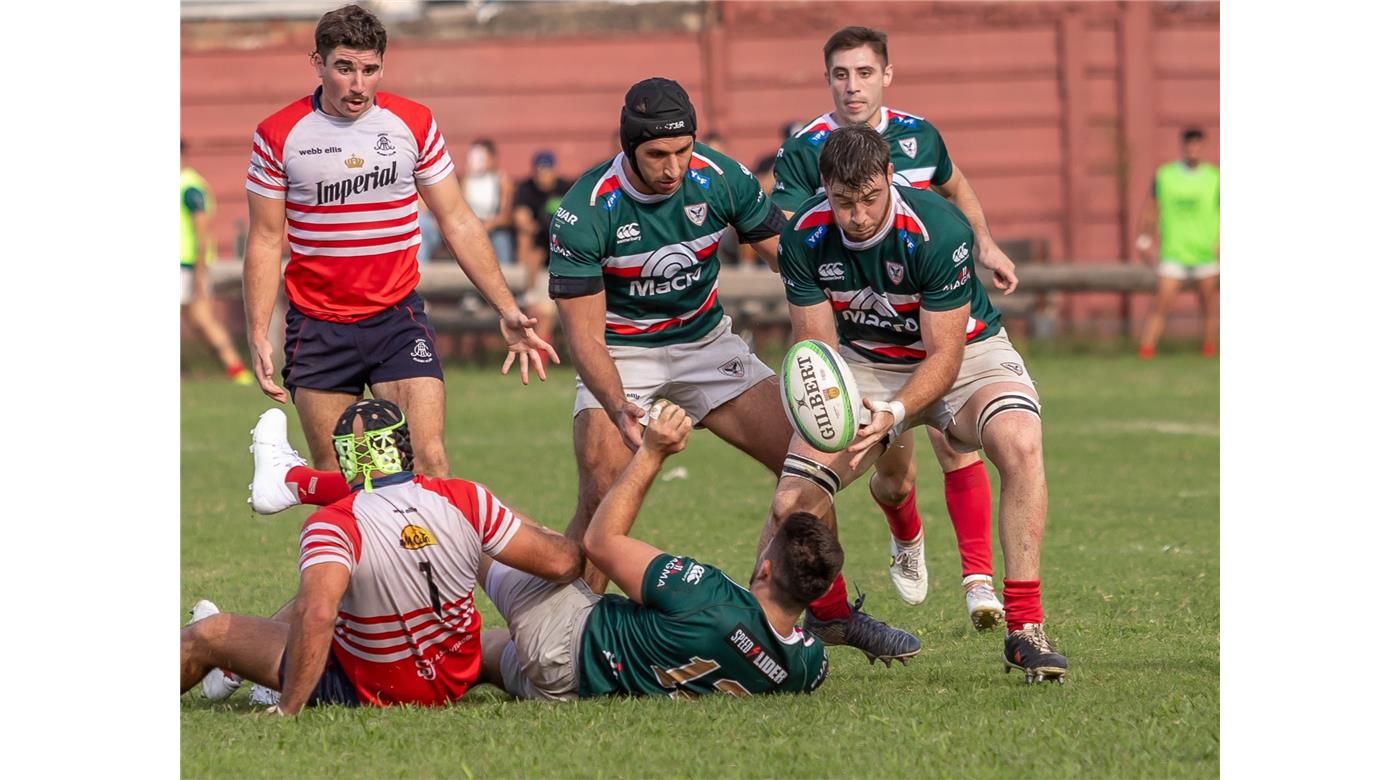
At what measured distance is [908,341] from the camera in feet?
24.3

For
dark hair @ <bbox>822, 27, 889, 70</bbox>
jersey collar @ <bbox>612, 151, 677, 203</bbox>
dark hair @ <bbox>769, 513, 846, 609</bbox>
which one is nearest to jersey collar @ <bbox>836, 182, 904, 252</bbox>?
jersey collar @ <bbox>612, 151, 677, 203</bbox>

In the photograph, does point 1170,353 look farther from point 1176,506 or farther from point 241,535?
point 241,535

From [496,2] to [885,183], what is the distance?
1773cm

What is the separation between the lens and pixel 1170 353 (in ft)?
70.5

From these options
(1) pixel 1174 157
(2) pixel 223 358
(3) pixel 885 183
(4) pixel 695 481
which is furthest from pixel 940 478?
(1) pixel 1174 157

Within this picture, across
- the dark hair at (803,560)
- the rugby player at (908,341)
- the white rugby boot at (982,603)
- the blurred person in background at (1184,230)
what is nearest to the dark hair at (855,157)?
the rugby player at (908,341)

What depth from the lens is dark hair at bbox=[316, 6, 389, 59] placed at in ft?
23.8

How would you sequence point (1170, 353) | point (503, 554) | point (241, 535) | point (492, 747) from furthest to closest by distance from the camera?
point (1170, 353)
point (241, 535)
point (503, 554)
point (492, 747)

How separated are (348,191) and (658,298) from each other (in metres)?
1.37

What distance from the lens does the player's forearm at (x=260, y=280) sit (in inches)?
302

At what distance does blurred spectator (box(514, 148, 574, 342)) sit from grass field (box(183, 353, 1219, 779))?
210 inches

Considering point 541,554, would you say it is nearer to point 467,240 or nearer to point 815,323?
point 815,323

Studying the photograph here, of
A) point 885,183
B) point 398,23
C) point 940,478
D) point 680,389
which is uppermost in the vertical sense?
point 398,23

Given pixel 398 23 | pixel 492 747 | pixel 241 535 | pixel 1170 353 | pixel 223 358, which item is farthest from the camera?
pixel 398 23
